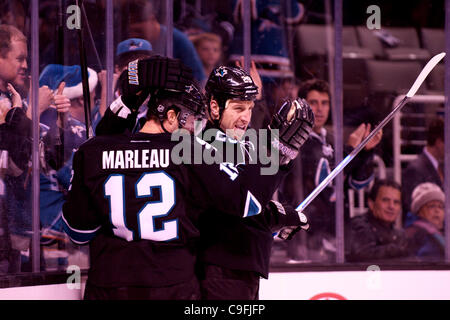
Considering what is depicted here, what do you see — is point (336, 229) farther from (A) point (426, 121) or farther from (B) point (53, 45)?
(B) point (53, 45)

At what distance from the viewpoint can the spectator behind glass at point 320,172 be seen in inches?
129

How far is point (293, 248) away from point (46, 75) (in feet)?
4.96

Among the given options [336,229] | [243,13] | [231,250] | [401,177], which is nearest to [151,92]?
[231,250]

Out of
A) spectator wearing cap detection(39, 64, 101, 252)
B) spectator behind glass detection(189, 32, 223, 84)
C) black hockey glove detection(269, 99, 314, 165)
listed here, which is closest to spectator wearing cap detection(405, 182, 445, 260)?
spectator behind glass detection(189, 32, 223, 84)

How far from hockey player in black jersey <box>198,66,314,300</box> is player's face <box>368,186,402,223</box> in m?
1.30

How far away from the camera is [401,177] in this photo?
11.3 feet

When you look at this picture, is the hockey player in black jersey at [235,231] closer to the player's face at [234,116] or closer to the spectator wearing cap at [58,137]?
the player's face at [234,116]

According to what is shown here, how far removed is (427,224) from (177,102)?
1936 millimetres

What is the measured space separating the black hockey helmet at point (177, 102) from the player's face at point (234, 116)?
7.0 inches

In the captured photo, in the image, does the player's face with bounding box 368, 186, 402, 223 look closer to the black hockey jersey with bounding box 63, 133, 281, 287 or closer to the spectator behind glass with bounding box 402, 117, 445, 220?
the spectator behind glass with bounding box 402, 117, 445, 220

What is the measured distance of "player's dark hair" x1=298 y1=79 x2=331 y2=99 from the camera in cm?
333

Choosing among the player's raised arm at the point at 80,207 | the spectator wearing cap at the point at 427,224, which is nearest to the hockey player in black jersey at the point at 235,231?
the player's raised arm at the point at 80,207

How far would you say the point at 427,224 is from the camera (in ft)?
11.2

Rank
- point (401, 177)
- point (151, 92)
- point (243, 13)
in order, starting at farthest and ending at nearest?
point (401, 177) → point (243, 13) → point (151, 92)
